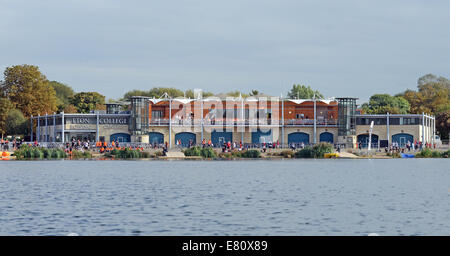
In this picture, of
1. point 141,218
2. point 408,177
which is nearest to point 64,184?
point 141,218

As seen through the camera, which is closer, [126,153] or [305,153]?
[126,153]

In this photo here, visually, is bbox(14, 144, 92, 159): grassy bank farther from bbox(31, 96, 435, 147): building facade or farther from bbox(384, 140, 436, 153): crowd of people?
bbox(384, 140, 436, 153): crowd of people

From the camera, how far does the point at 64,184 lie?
46.1 meters

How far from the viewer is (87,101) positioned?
132 meters

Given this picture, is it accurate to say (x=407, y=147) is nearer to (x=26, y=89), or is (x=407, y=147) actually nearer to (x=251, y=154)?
(x=251, y=154)

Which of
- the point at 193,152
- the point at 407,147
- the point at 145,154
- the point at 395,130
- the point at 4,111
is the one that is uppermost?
the point at 4,111

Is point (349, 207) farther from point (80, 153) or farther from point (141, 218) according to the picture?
point (80, 153)

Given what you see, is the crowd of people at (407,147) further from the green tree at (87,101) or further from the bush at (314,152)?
the green tree at (87,101)

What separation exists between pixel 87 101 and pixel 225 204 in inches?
4006

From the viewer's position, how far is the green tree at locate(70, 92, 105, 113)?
129 m

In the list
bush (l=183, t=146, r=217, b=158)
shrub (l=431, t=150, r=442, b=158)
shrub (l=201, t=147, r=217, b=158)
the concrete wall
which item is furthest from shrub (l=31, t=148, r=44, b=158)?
shrub (l=431, t=150, r=442, b=158)

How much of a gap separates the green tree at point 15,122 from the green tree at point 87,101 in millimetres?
21855

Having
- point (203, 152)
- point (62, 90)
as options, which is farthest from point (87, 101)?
point (203, 152)

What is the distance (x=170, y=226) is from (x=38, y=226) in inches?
193
